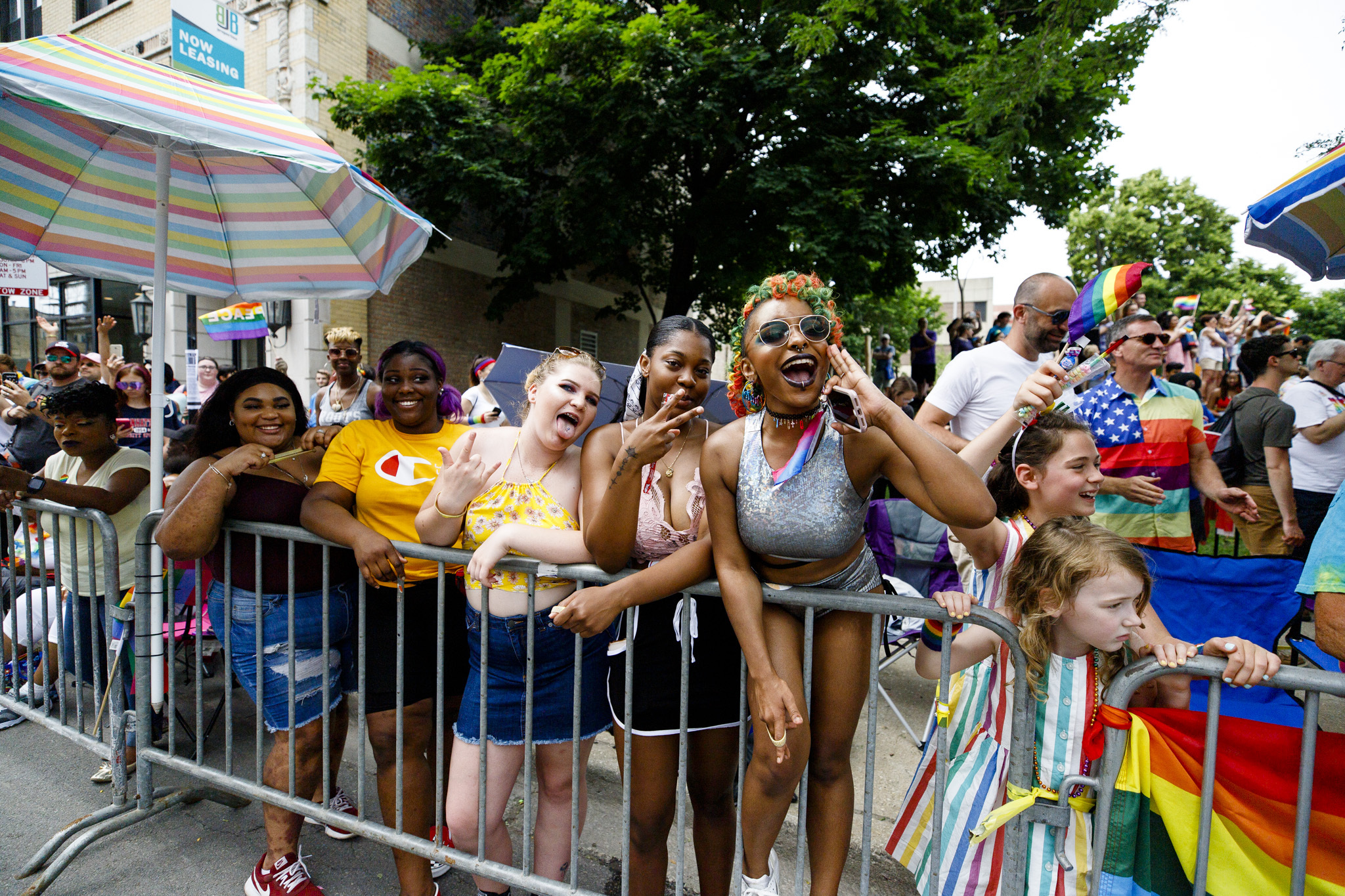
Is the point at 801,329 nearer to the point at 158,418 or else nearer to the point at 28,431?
the point at 158,418

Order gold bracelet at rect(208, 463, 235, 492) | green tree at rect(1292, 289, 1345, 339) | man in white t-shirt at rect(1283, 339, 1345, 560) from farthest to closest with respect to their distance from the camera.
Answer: green tree at rect(1292, 289, 1345, 339), man in white t-shirt at rect(1283, 339, 1345, 560), gold bracelet at rect(208, 463, 235, 492)

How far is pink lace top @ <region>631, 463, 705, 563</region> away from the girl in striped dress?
0.77 metres

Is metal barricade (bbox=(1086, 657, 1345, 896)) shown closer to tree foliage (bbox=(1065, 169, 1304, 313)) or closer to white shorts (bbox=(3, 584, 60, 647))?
white shorts (bbox=(3, 584, 60, 647))

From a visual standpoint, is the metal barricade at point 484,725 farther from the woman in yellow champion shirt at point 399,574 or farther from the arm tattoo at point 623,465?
the arm tattoo at point 623,465

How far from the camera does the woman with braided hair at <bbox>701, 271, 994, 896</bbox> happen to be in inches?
77.4

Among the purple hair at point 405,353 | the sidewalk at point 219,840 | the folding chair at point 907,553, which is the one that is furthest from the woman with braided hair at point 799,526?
the folding chair at point 907,553

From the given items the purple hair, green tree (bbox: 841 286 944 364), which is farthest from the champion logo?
green tree (bbox: 841 286 944 364)

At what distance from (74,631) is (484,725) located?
2.48 meters

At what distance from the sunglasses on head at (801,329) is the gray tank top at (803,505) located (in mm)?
231

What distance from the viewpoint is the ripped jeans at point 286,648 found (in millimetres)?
2820

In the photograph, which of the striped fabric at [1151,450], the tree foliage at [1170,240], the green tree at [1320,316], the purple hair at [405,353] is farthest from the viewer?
the green tree at [1320,316]

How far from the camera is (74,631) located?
3467 mm

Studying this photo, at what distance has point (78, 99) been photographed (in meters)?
2.27

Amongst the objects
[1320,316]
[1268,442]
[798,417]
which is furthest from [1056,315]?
[1320,316]
